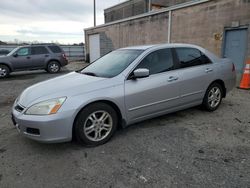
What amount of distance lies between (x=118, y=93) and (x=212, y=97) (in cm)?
247

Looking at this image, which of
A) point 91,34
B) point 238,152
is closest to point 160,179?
point 238,152

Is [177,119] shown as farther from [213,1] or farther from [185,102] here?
[213,1]

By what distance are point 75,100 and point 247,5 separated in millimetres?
7473

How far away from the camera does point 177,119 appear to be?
4.15m

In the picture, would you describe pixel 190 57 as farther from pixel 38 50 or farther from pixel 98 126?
pixel 38 50

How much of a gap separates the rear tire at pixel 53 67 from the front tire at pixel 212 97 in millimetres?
10079

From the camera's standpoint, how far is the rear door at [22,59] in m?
11.0

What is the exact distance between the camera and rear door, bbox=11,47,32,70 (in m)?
11.0

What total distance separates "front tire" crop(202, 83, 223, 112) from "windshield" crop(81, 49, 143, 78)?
1.85 meters

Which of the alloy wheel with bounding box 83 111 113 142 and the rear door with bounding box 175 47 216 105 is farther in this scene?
the rear door with bounding box 175 47 216 105

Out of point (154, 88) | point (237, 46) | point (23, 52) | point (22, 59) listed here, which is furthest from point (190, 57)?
point (23, 52)

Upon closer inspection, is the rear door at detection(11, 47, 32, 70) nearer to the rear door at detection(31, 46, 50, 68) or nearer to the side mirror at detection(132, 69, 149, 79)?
the rear door at detection(31, 46, 50, 68)

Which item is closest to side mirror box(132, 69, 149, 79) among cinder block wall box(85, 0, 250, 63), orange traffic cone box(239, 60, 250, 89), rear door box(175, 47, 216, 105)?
rear door box(175, 47, 216, 105)

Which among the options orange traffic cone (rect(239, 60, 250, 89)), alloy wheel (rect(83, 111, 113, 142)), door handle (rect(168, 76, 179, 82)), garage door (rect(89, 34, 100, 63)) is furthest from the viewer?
garage door (rect(89, 34, 100, 63))
